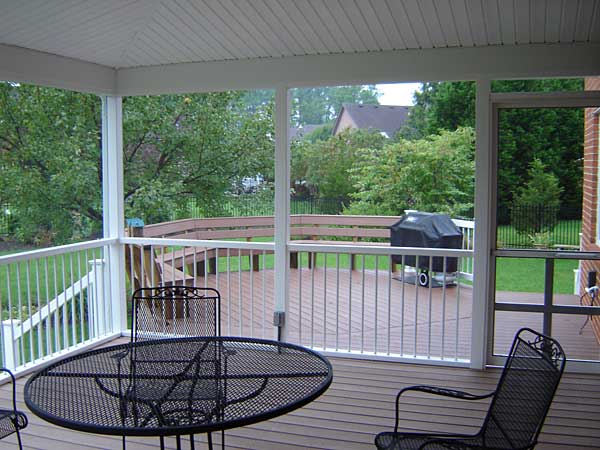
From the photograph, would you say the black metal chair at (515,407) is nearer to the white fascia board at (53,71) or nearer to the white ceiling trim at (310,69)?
the white ceiling trim at (310,69)

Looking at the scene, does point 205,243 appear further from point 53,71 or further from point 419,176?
point 419,176

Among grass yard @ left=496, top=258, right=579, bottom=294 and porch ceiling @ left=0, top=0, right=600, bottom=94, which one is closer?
porch ceiling @ left=0, top=0, right=600, bottom=94

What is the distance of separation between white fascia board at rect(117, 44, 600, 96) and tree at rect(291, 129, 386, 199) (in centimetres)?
274

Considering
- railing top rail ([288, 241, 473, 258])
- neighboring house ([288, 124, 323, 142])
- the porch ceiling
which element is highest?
the porch ceiling

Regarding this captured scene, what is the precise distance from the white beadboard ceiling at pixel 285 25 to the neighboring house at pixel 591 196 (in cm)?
60

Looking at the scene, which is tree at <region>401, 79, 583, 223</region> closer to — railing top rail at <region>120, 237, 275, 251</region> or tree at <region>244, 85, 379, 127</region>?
railing top rail at <region>120, 237, 275, 251</region>

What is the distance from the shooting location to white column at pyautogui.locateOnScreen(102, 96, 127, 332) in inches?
223

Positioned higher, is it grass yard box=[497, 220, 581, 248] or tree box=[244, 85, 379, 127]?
tree box=[244, 85, 379, 127]

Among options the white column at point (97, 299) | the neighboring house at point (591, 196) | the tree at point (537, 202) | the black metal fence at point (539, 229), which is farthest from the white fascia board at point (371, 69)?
the white column at point (97, 299)

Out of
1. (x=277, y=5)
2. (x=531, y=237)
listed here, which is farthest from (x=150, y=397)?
(x=531, y=237)

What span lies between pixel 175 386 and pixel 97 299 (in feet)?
10.9

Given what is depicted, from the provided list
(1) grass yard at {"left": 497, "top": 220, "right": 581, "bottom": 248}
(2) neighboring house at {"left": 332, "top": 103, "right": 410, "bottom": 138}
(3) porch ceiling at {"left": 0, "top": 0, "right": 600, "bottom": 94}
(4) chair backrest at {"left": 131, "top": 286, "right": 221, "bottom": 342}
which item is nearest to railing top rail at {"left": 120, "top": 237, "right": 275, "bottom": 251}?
(3) porch ceiling at {"left": 0, "top": 0, "right": 600, "bottom": 94}

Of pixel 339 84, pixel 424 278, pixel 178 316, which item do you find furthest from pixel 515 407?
pixel 424 278

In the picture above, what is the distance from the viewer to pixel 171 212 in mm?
8367
